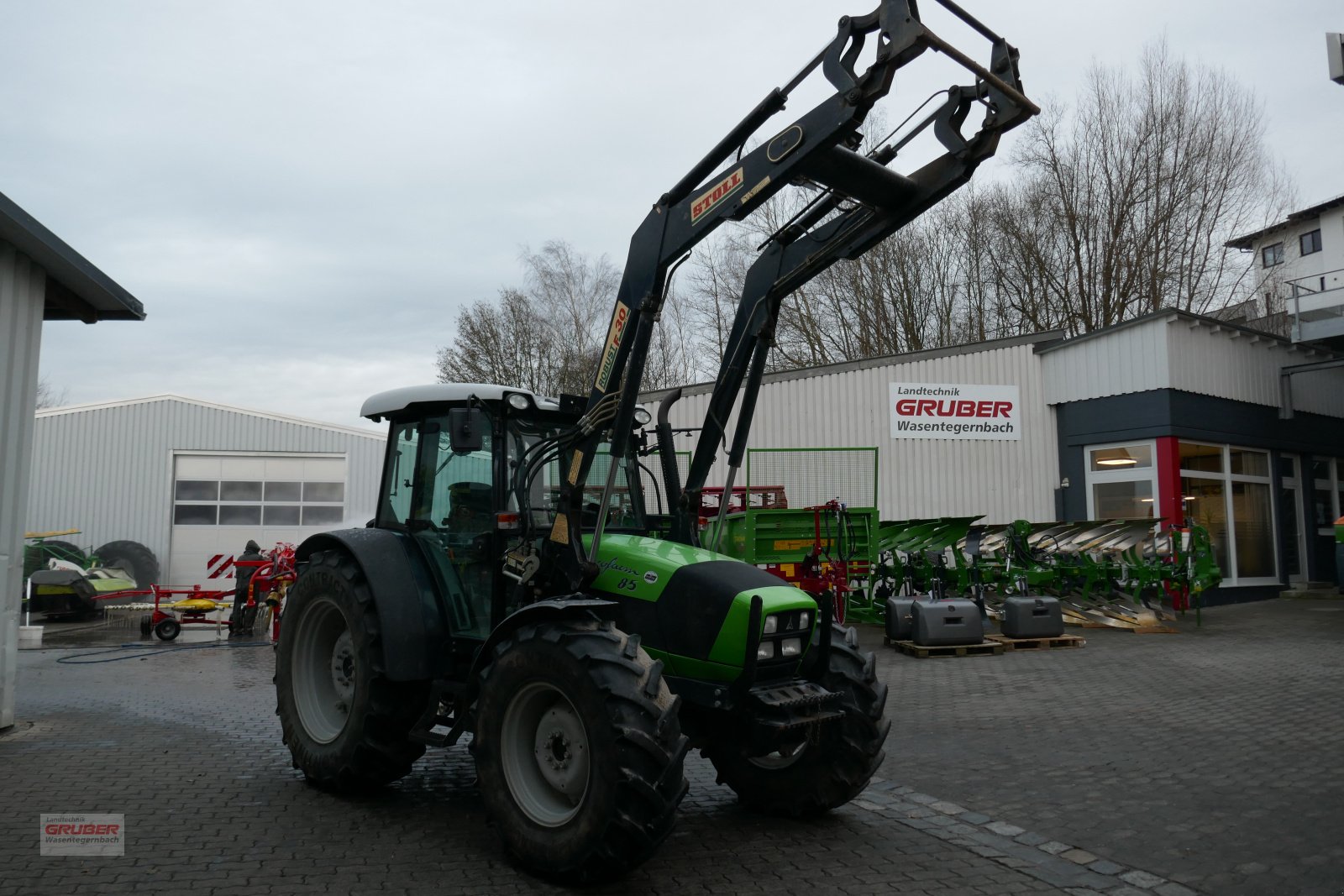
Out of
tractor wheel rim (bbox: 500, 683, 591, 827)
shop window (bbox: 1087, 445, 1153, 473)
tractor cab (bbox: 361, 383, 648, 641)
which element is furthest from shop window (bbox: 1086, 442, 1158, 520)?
tractor wheel rim (bbox: 500, 683, 591, 827)

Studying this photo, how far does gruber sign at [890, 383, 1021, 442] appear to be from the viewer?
60.6ft

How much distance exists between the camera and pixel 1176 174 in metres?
24.3

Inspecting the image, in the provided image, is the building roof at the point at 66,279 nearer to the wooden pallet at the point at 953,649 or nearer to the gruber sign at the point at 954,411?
the wooden pallet at the point at 953,649

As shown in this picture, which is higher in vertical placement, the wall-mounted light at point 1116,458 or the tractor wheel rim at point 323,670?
the wall-mounted light at point 1116,458

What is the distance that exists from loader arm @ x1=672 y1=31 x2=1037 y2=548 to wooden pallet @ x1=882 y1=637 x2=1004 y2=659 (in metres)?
6.84

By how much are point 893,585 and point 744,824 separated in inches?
392

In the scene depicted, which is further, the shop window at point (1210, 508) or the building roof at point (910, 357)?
the building roof at point (910, 357)

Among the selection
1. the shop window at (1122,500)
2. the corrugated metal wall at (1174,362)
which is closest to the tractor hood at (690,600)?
the shop window at (1122,500)

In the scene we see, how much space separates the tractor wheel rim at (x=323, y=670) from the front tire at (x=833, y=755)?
236cm

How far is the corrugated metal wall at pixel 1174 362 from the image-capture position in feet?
56.4

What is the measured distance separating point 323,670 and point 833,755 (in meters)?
3.31

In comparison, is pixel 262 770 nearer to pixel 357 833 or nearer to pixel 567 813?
pixel 357 833

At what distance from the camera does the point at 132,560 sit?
22.3 meters

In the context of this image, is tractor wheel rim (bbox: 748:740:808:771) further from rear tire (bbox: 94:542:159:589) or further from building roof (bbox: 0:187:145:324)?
rear tire (bbox: 94:542:159:589)
